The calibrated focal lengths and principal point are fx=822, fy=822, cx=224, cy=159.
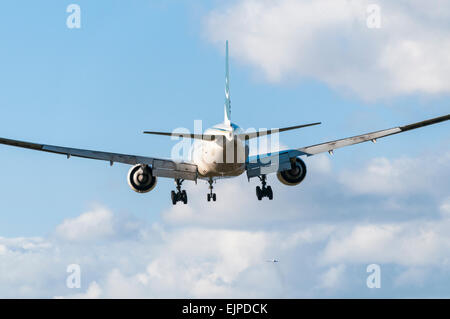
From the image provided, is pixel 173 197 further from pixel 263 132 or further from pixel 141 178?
pixel 263 132

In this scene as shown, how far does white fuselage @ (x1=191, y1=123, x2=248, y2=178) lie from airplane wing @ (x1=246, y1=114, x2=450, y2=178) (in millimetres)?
2522

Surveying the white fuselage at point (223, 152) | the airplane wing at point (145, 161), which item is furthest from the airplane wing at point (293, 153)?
the airplane wing at point (145, 161)

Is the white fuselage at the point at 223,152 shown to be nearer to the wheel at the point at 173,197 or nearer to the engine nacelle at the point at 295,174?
the engine nacelle at the point at 295,174

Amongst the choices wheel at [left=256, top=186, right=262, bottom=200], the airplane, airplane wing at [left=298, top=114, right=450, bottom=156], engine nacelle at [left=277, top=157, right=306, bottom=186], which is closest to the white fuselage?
the airplane

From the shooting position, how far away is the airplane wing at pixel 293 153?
7219cm

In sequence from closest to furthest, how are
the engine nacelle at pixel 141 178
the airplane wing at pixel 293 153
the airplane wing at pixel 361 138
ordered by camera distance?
the airplane wing at pixel 361 138 < the airplane wing at pixel 293 153 < the engine nacelle at pixel 141 178

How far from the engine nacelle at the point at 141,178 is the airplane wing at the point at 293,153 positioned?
29.5ft

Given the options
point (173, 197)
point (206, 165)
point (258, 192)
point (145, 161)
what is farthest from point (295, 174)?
point (145, 161)

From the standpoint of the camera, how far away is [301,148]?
245ft

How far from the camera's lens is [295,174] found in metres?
74.0
